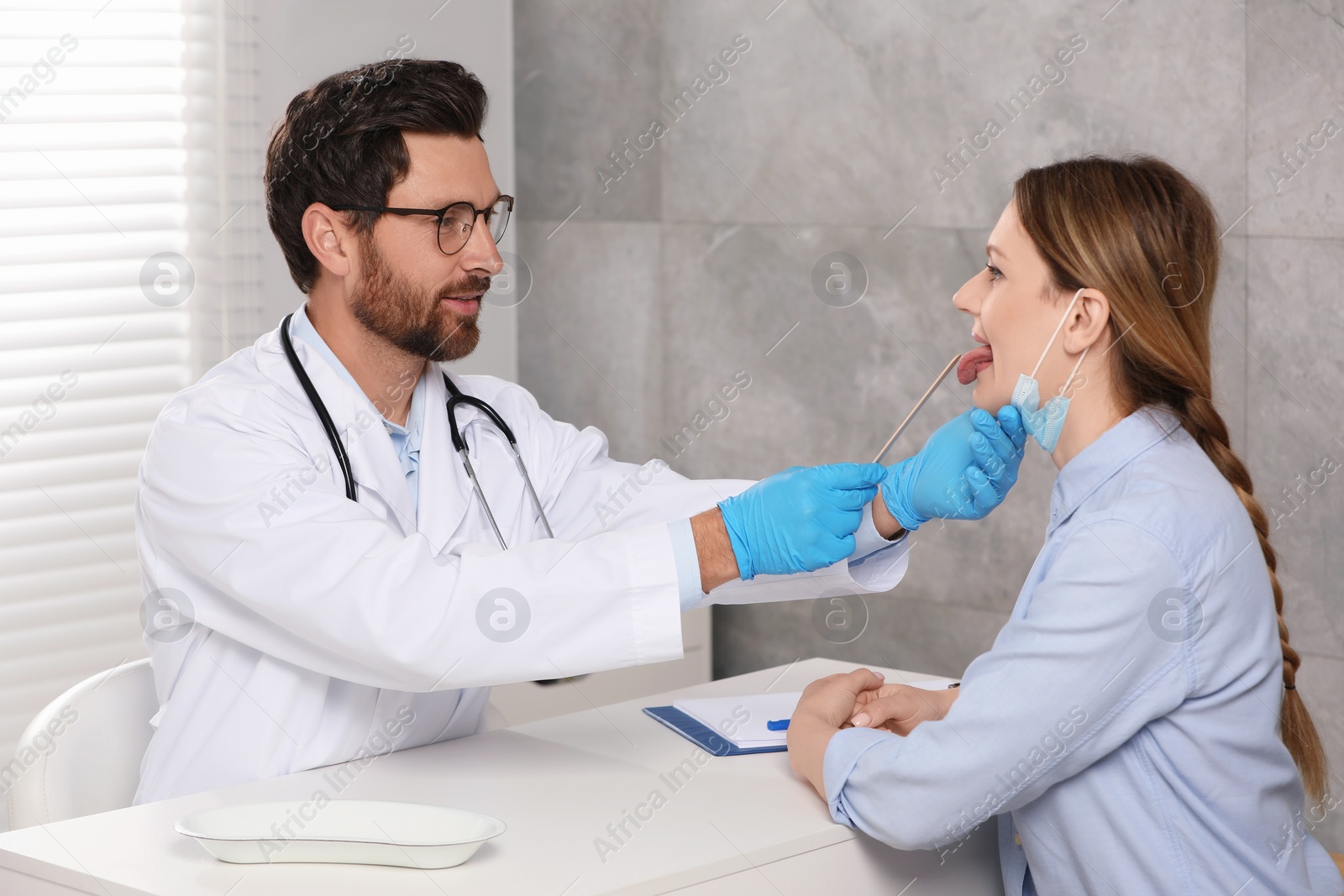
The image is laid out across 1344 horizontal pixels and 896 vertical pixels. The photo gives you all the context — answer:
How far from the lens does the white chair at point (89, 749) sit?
4.96 feet

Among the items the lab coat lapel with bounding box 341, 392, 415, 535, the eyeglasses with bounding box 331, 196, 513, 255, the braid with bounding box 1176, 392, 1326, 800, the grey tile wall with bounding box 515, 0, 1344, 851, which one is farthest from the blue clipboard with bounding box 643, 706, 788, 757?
the grey tile wall with bounding box 515, 0, 1344, 851

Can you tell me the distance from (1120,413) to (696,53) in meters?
2.17

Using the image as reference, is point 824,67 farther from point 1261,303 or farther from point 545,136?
point 1261,303

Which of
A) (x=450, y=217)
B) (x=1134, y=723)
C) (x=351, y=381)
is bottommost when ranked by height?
(x=1134, y=723)

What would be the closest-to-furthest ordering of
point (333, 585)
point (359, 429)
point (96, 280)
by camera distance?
point (333, 585) → point (359, 429) → point (96, 280)

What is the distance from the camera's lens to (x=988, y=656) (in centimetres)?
135

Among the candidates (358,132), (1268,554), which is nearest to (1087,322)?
(1268,554)

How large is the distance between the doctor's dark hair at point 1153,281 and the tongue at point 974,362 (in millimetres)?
160

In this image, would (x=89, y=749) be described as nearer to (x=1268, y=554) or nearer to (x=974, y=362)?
(x=974, y=362)

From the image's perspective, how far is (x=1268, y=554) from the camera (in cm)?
142

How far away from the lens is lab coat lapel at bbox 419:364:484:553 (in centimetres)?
182

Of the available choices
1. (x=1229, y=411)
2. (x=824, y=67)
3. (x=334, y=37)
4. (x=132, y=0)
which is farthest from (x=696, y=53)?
(x=1229, y=411)

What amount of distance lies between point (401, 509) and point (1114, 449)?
914 millimetres

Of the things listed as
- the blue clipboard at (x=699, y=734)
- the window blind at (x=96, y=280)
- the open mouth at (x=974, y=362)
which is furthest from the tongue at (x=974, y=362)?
the window blind at (x=96, y=280)
